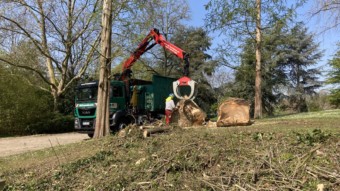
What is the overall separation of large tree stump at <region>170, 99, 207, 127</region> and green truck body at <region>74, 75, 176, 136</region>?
3035 millimetres

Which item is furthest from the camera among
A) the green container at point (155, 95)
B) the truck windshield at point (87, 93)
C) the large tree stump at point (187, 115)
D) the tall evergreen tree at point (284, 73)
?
the tall evergreen tree at point (284, 73)

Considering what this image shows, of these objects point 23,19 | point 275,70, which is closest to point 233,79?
point 275,70

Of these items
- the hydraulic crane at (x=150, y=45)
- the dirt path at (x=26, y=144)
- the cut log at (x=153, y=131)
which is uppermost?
the hydraulic crane at (x=150, y=45)

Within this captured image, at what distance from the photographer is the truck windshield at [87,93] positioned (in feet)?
52.9

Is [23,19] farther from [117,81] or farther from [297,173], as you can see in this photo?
[297,173]

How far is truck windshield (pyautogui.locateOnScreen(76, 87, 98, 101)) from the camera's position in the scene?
16.1 m

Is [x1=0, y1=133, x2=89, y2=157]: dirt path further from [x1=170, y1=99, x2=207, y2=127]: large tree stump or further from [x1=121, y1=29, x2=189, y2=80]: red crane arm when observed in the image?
[x1=170, y1=99, x2=207, y2=127]: large tree stump

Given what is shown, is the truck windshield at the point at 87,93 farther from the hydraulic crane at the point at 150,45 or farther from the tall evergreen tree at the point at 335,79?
the tall evergreen tree at the point at 335,79

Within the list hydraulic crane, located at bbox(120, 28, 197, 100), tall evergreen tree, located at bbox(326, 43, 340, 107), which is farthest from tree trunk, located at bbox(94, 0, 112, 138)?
tall evergreen tree, located at bbox(326, 43, 340, 107)

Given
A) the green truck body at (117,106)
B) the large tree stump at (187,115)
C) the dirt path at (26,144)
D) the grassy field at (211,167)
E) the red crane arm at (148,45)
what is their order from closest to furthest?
1. the grassy field at (211,167)
2. the dirt path at (26,144)
3. the large tree stump at (187,115)
4. the green truck body at (117,106)
5. the red crane arm at (148,45)

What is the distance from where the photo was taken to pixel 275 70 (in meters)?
39.6

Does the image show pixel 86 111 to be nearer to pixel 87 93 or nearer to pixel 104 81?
pixel 87 93

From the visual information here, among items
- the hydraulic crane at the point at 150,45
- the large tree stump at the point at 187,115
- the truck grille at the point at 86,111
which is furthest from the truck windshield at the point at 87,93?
the large tree stump at the point at 187,115

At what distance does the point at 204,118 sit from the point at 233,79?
24423 millimetres
